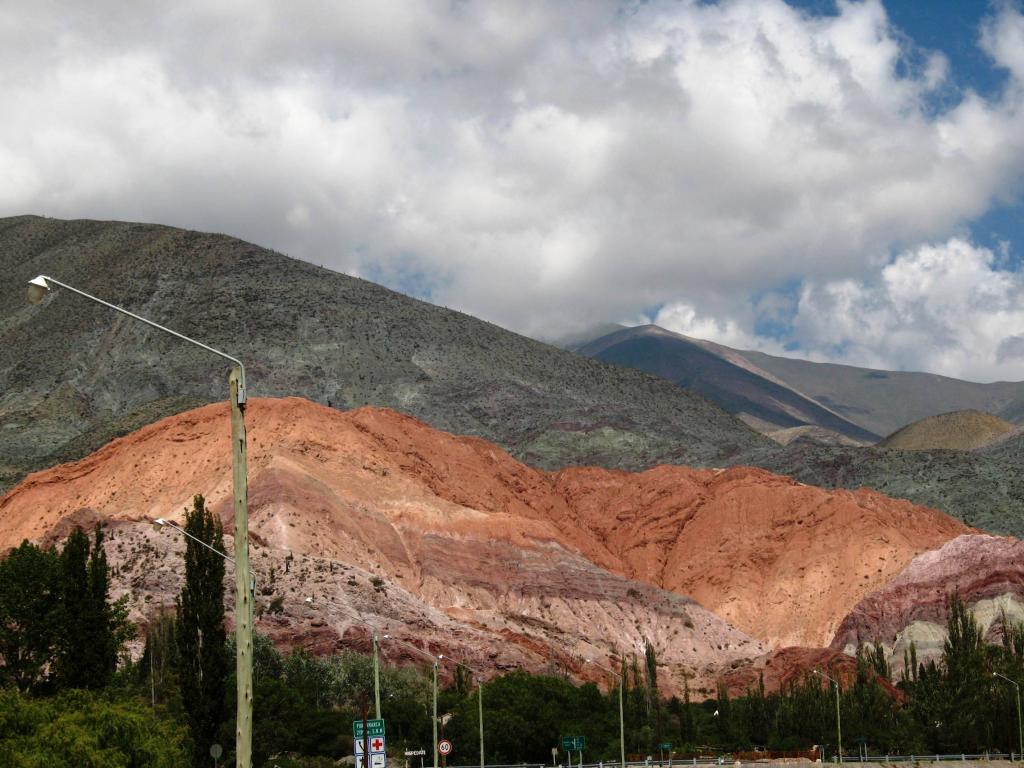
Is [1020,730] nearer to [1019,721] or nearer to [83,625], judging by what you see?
[1019,721]

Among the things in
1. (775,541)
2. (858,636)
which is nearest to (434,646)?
(858,636)

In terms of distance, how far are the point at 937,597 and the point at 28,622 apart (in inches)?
3570

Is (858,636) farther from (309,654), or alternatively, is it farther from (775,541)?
(309,654)

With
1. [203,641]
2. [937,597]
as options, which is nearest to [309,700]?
[203,641]

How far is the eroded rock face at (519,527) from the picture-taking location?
122438 millimetres

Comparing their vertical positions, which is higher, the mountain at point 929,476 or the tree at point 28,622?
the mountain at point 929,476

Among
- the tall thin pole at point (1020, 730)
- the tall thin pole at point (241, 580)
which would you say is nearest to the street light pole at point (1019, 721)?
the tall thin pole at point (1020, 730)

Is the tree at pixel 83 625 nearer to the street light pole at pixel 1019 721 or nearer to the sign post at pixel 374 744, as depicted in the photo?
the sign post at pixel 374 744

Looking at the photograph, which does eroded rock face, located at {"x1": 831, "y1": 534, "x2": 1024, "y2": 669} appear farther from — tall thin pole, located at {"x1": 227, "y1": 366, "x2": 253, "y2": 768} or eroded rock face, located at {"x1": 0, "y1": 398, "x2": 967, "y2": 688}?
tall thin pole, located at {"x1": 227, "y1": 366, "x2": 253, "y2": 768}

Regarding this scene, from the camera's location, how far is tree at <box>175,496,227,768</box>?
4428 centimetres

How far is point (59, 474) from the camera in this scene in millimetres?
144375

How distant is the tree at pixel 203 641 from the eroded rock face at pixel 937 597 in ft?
298

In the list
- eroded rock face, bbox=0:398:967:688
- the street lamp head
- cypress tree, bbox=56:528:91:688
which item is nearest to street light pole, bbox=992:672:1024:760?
eroded rock face, bbox=0:398:967:688

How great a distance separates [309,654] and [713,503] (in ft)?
236
